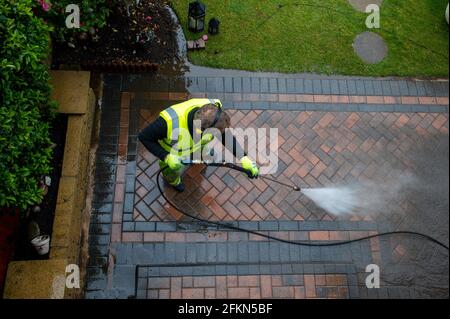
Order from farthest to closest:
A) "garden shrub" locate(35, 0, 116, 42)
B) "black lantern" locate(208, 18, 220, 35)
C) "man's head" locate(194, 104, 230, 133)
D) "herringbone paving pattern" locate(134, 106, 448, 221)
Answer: "black lantern" locate(208, 18, 220, 35) → "herringbone paving pattern" locate(134, 106, 448, 221) → "garden shrub" locate(35, 0, 116, 42) → "man's head" locate(194, 104, 230, 133)

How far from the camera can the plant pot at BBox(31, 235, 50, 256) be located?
220 inches

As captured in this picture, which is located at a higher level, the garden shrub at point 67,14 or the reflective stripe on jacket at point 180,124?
the garden shrub at point 67,14

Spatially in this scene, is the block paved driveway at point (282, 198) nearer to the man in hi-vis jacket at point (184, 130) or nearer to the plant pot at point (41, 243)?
the plant pot at point (41, 243)

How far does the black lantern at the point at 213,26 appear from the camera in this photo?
25.2 ft

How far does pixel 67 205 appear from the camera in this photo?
5.88 m

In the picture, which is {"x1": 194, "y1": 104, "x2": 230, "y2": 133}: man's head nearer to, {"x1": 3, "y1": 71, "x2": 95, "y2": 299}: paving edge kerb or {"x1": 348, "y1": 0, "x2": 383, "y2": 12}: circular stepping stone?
{"x1": 3, "y1": 71, "x2": 95, "y2": 299}: paving edge kerb

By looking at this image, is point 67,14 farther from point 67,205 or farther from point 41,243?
point 41,243

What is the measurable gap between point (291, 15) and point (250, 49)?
1223mm

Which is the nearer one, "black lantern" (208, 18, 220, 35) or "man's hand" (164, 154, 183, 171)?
"man's hand" (164, 154, 183, 171)

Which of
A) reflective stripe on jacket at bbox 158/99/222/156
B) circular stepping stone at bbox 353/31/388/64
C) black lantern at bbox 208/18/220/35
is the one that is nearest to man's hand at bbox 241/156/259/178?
reflective stripe on jacket at bbox 158/99/222/156

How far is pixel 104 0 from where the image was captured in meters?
6.66

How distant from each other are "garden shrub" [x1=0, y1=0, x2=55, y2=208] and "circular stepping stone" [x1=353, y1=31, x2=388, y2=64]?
5.64 meters

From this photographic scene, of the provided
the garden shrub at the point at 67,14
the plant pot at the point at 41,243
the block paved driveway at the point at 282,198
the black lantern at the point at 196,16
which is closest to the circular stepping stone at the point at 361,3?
the block paved driveway at the point at 282,198

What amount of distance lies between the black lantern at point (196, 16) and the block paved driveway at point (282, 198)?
950 millimetres
